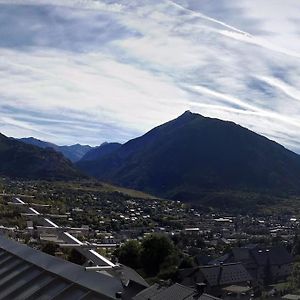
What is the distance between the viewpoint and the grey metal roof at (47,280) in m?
5.15

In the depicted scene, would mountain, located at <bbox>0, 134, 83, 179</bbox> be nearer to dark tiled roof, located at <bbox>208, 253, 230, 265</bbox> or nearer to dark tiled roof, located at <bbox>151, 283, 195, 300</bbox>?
dark tiled roof, located at <bbox>208, 253, 230, 265</bbox>

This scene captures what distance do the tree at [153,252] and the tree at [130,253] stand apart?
348 millimetres

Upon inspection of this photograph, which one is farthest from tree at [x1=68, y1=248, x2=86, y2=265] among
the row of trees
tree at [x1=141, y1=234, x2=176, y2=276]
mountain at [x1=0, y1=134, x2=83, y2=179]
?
mountain at [x1=0, y1=134, x2=83, y2=179]

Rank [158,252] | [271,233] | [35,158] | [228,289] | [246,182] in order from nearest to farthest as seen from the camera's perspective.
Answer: [158,252] → [228,289] → [271,233] → [35,158] → [246,182]

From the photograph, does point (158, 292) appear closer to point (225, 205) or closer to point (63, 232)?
point (63, 232)

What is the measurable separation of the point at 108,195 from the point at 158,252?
253 ft

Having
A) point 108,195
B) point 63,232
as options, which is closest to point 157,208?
point 108,195

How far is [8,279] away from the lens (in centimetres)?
662

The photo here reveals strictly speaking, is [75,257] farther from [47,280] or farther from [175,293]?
[47,280]

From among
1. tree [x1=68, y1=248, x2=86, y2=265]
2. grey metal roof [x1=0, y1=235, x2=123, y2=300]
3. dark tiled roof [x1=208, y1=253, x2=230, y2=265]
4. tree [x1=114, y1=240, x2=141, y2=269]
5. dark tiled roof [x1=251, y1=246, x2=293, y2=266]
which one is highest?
grey metal roof [x1=0, y1=235, x2=123, y2=300]

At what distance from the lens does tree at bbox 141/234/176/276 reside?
100 ft

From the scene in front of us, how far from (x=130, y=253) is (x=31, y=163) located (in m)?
132

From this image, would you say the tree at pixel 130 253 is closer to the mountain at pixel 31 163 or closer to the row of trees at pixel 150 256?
the row of trees at pixel 150 256

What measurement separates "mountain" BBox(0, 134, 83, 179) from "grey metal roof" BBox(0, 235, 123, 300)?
135 meters
